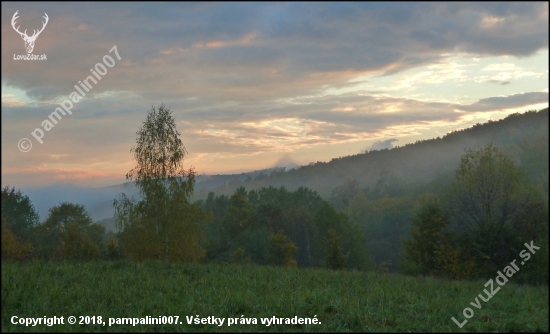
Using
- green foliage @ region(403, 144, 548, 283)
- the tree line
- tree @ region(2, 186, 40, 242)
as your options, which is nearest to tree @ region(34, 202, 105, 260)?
the tree line

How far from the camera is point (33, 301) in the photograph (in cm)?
1020

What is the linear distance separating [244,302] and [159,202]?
1733cm

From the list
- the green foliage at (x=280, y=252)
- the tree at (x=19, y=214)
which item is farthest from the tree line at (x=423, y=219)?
the green foliage at (x=280, y=252)

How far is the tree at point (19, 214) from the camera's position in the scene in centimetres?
1178

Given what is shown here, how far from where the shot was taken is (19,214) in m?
13.5

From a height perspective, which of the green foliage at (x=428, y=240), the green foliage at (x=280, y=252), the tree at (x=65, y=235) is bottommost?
the green foliage at (x=280, y=252)

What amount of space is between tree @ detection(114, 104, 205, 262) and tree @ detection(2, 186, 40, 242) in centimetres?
1071

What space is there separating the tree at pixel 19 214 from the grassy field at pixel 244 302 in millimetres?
1305

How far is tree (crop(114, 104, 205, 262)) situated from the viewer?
26406 millimetres

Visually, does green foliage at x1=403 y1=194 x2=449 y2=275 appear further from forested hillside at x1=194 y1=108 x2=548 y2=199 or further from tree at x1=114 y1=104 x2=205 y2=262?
forested hillside at x1=194 y1=108 x2=548 y2=199

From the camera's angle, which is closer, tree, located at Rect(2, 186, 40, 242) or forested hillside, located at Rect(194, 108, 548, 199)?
tree, located at Rect(2, 186, 40, 242)

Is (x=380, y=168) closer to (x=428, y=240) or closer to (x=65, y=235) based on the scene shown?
(x=428, y=240)

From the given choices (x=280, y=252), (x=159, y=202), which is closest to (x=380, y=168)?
(x=280, y=252)

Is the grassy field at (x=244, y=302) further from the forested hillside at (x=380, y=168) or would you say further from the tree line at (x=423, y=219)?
the forested hillside at (x=380, y=168)
